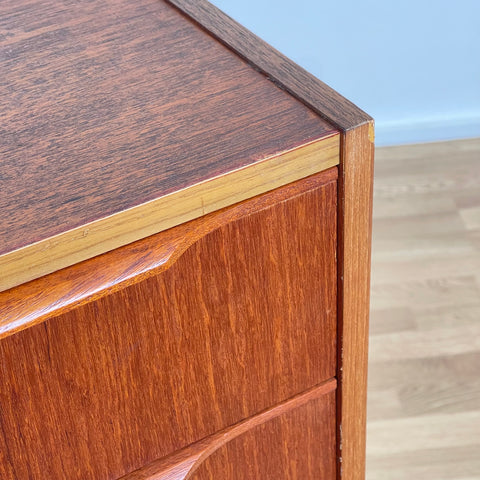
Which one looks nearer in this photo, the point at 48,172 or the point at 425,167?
the point at 48,172

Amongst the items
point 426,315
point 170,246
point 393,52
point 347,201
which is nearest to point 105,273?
point 170,246

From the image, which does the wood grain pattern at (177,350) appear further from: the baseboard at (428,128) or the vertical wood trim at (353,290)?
the baseboard at (428,128)

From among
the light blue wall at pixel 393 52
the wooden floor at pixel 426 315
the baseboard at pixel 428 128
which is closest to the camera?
the wooden floor at pixel 426 315

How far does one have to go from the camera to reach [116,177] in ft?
1.53

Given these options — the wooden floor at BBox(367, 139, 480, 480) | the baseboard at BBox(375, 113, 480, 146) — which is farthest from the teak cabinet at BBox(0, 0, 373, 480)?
the baseboard at BBox(375, 113, 480, 146)

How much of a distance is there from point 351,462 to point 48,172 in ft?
1.26

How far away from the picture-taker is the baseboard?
2.03m

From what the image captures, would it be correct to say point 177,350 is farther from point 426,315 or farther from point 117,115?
point 426,315

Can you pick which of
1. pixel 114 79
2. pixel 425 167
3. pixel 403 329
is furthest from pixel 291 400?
pixel 425 167

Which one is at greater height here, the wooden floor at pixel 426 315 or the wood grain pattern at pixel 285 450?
the wood grain pattern at pixel 285 450

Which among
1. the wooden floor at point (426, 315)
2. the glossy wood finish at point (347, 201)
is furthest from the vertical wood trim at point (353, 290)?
the wooden floor at point (426, 315)

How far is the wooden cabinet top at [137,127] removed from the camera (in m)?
0.45

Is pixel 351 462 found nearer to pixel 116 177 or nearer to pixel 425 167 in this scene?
pixel 116 177

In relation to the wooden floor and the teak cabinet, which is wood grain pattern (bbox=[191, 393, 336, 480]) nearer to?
the teak cabinet
